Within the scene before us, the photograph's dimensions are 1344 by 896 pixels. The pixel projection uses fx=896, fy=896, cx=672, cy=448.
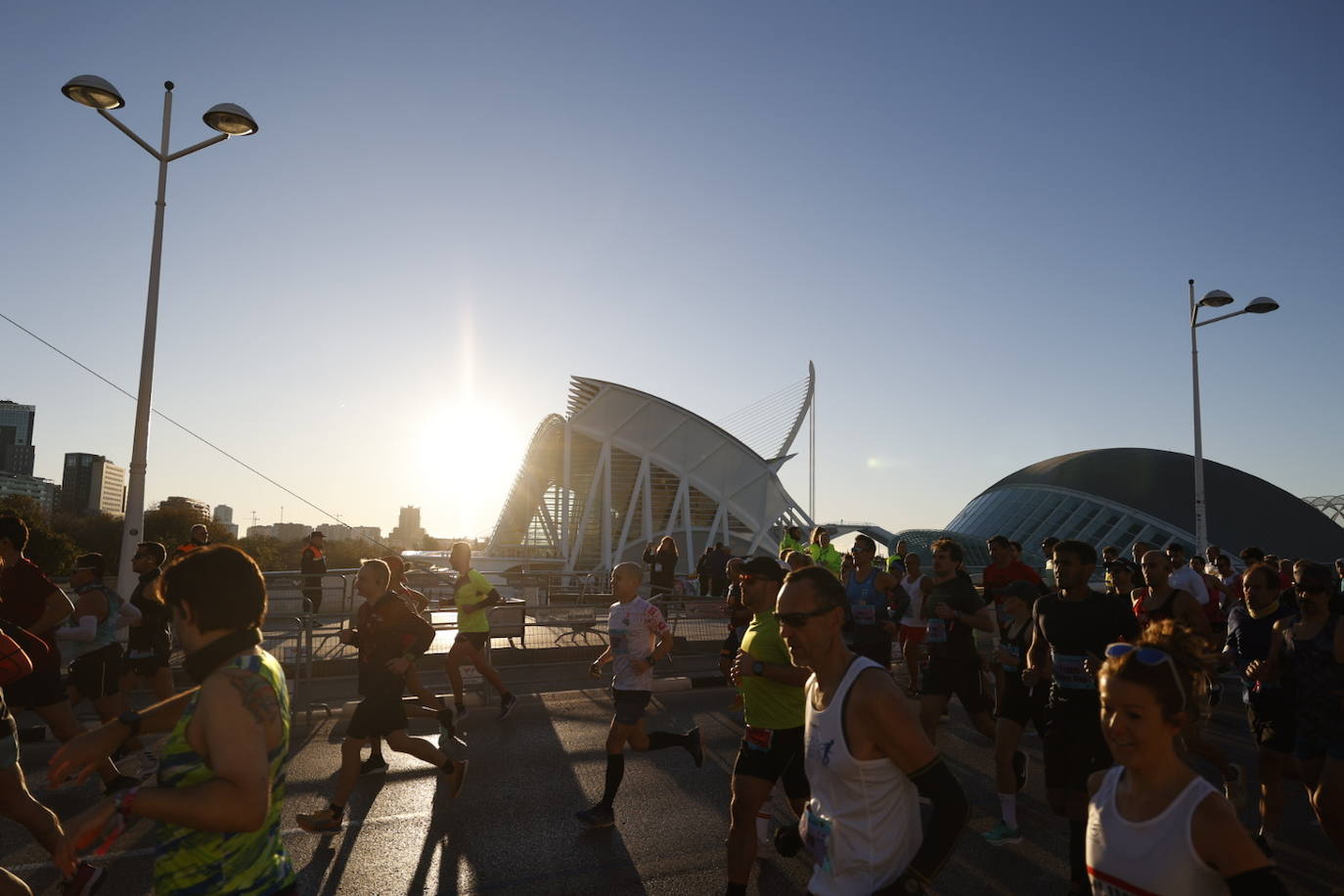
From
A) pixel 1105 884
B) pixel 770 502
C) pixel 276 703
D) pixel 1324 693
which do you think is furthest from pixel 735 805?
pixel 770 502

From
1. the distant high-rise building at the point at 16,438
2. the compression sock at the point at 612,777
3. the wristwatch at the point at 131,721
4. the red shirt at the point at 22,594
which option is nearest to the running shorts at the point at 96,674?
the red shirt at the point at 22,594

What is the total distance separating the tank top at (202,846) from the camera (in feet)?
7.49

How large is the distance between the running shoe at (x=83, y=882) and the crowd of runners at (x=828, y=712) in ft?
0.08

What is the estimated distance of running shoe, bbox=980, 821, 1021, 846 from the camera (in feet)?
18.4

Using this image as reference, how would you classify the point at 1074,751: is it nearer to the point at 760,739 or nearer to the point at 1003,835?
the point at 1003,835

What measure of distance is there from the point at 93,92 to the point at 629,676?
11452 millimetres

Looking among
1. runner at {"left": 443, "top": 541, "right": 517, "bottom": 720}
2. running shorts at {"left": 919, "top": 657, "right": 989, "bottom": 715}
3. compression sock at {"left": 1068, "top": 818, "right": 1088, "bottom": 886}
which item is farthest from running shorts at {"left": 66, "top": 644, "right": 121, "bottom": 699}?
compression sock at {"left": 1068, "top": 818, "right": 1088, "bottom": 886}

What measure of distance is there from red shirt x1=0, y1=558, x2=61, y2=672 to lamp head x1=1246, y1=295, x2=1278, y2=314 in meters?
20.7

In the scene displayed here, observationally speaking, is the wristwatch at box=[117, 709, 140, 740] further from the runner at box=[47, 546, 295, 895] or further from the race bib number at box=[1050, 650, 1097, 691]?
the race bib number at box=[1050, 650, 1097, 691]

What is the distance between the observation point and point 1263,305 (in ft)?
→ 60.0

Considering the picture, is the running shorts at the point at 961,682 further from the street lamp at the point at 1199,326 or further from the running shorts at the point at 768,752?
the street lamp at the point at 1199,326

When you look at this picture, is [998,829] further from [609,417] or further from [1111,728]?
[609,417]

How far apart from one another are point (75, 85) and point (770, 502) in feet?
98.7

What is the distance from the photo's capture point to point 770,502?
38.4 meters
